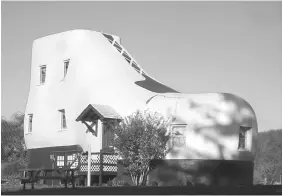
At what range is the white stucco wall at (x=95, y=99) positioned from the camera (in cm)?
3041

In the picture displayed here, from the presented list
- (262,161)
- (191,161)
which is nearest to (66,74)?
(191,161)

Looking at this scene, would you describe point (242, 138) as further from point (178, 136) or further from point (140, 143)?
point (140, 143)

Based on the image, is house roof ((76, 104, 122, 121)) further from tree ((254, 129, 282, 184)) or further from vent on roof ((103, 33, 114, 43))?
tree ((254, 129, 282, 184))

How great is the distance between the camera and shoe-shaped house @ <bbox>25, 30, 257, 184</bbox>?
30.4 m

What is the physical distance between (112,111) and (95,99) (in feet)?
5.57

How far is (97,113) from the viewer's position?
3266 centimetres

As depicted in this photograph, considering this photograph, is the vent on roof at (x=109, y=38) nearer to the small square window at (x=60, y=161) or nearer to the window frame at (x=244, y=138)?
the small square window at (x=60, y=161)

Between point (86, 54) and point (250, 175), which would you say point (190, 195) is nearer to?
point (250, 175)

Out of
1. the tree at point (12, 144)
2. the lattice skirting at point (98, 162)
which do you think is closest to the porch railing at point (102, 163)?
the lattice skirting at point (98, 162)

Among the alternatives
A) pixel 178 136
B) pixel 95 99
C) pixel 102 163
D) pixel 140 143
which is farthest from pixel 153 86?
pixel 102 163

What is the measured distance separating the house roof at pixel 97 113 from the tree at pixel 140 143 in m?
1.89

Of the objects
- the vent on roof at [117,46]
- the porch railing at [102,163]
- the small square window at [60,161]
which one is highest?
the vent on roof at [117,46]

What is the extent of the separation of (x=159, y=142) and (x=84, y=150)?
6278mm

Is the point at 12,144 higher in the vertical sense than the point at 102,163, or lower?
lower
